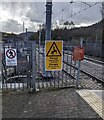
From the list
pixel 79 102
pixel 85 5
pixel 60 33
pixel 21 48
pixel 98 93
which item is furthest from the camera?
pixel 60 33

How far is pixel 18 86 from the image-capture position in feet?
29.0

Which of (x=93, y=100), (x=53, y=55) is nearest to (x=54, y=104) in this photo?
(x=93, y=100)

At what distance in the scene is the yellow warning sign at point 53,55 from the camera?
323 inches

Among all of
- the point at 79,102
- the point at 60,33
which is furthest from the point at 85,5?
the point at 60,33

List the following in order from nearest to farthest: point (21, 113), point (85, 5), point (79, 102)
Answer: point (21, 113), point (79, 102), point (85, 5)

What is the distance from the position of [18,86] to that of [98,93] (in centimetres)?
263

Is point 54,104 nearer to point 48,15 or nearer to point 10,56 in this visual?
point 10,56

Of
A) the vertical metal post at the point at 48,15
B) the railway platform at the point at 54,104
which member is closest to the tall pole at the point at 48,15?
the vertical metal post at the point at 48,15

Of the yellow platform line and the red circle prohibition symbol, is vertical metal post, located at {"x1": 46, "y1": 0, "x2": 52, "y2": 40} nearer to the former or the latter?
the red circle prohibition symbol

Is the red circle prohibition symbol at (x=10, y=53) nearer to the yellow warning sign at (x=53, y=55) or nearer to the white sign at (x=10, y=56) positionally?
the white sign at (x=10, y=56)

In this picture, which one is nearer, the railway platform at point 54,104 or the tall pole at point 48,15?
the railway platform at point 54,104

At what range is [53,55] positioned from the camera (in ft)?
27.2

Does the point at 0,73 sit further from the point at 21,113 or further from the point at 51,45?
the point at 21,113

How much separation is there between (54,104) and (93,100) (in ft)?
3.61
